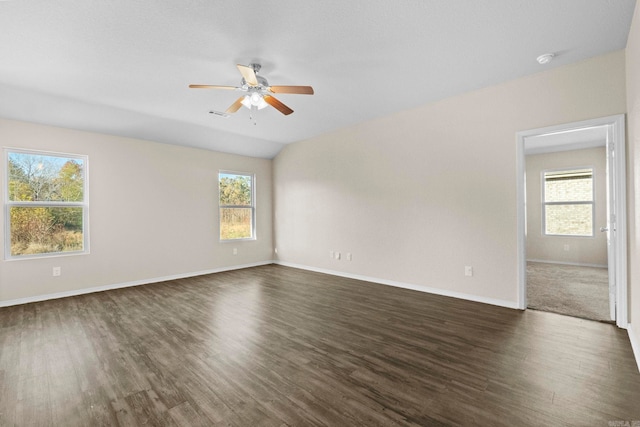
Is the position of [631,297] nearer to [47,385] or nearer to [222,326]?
[222,326]

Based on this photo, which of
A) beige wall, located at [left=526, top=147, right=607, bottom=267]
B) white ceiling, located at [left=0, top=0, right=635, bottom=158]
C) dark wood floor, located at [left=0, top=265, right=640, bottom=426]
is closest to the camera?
dark wood floor, located at [left=0, top=265, right=640, bottom=426]

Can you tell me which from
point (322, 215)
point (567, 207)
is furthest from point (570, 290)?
point (322, 215)

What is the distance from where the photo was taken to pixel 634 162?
91.0 inches

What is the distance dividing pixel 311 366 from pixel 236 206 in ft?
15.0

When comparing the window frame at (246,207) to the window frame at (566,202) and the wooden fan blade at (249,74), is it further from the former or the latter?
the window frame at (566,202)

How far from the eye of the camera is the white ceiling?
6.96 ft

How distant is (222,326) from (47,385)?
133 cm

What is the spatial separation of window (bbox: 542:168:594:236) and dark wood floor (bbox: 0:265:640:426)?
4.16 meters

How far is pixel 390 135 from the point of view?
14.9 feet

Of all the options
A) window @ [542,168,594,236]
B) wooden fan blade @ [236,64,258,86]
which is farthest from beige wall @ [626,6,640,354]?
window @ [542,168,594,236]

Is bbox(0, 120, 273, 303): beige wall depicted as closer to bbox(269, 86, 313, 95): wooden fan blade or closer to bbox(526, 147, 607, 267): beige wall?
bbox(269, 86, 313, 95): wooden fan blade

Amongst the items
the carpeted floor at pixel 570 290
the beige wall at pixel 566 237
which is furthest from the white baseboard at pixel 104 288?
the beige wall at pixel 566 237

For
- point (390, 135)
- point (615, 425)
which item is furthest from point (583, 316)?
point (390, 135)

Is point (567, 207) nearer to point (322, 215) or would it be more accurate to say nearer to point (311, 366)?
point (322, 215)
